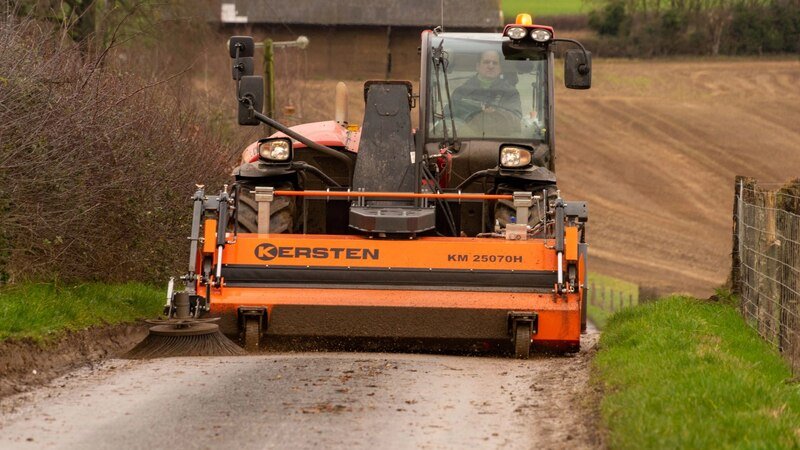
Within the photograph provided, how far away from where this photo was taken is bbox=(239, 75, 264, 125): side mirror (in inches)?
514

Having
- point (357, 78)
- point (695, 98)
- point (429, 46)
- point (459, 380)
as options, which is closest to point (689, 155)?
point (695, 98)

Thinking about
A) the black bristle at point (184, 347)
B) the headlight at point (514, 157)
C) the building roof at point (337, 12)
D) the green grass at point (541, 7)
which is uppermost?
the green grass at point (541, 7)

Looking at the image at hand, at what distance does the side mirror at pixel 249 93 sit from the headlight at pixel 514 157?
2.15m

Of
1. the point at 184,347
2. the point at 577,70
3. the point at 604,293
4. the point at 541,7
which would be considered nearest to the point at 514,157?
the point at 577,70

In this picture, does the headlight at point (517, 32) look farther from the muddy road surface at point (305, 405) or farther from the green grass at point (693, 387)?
the muddy road surface at point (305, 405)

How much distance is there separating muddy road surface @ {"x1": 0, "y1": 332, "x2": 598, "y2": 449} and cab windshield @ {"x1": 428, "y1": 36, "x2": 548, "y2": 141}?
340 centimetres

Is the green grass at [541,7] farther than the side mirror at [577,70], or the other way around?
the green grass at [541,7]

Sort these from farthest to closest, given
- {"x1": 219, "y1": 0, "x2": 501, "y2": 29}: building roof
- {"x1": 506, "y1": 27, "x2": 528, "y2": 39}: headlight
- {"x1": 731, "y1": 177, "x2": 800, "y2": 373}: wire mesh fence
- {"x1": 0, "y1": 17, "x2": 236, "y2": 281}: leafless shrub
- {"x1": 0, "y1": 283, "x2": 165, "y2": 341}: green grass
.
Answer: {"x1": 219, "y1": 0, "x2": 501, "y2": 29}: building roof → {"x1": 506, "y1": 27, "x2": 528, "y2": 39}: headlight → {"x1": 0, "y1": 17, "x2": 236, "y2": 281}: leafless shrub → {"x1": 731, "y1": 177, "x2": 800, "y2": 373}: wire mesh fence → {"x1": 0, "y1": 283, "x2": 165, "y2": 341}: green grass

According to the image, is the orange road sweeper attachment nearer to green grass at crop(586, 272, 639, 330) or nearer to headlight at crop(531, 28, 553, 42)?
headlight at crop(531, 28, 553, 42)

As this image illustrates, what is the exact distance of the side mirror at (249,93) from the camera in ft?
42.9

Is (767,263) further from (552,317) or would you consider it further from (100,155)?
(100,155)

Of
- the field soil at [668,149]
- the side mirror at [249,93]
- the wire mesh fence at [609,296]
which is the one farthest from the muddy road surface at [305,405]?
the field soil at [668,149]

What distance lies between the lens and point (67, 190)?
13859 mm

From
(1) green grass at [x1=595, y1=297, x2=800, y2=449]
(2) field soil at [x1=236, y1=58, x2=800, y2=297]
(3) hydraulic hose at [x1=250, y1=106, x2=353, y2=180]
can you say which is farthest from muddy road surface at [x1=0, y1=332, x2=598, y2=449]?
(2) field soil at [x1=236, y1=58, x2=800, y2=297]
